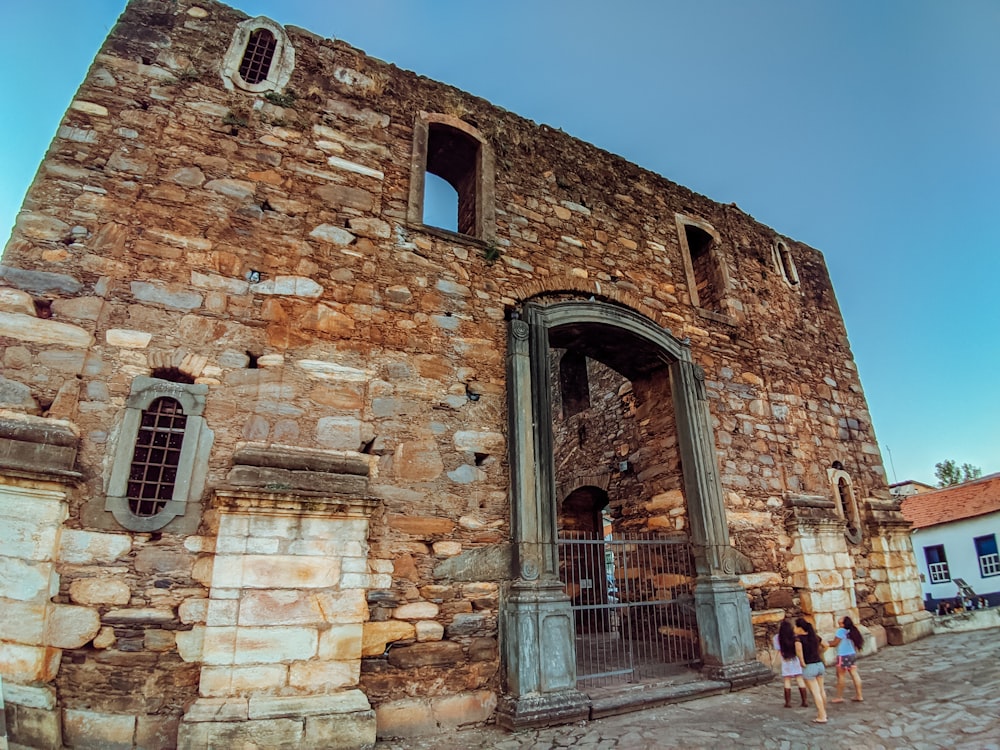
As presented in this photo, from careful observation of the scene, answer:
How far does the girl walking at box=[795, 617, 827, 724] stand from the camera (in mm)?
4151

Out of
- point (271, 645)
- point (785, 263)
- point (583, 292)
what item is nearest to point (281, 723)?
point (271, 645)

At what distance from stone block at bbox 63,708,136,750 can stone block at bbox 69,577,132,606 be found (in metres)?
0.62

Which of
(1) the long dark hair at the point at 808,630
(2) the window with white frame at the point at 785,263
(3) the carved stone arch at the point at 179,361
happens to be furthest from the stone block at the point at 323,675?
(2) the window with white frame at the point at 785,263

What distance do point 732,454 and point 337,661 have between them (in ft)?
16.1

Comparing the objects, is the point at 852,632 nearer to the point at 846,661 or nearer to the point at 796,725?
the point at 846,661

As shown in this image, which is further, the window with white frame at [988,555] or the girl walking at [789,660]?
the window with white frame at [988,555]

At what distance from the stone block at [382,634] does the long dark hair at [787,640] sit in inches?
124

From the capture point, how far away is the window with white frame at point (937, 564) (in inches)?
714

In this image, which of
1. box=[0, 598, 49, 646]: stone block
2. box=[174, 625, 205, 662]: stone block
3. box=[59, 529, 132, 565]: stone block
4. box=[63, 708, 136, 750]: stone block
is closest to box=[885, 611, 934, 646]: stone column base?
box=[174, 625, 205, 662]: stone block

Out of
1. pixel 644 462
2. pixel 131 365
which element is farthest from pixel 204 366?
pixel 644 462

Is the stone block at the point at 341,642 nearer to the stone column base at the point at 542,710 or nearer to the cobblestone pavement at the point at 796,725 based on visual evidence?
the cobblestone pavement at the point at 796,725

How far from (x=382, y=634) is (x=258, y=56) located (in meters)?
5.61

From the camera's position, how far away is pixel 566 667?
439 centimetres

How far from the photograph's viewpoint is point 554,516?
4.91m
